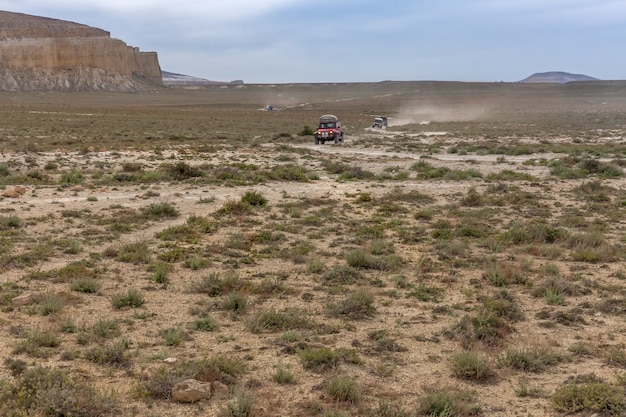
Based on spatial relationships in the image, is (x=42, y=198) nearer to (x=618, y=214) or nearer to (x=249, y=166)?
(x=249, y=166)

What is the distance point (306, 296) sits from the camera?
9672 millimetres

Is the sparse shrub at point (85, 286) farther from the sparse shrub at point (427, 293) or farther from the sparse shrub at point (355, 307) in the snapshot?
the sparse shrub at point (427, 293)

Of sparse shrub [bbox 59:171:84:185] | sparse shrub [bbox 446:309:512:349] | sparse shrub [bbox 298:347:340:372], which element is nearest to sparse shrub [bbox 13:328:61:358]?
sparse shrub [bbox 298:347:340:372]

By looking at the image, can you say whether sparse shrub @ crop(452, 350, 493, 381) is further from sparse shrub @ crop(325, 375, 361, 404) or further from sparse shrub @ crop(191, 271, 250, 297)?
sparse shrub @ crop(191, 271, 250, 297)

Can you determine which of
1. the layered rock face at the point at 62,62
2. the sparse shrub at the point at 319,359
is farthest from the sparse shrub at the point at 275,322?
the layered rock face at the point at 62,62

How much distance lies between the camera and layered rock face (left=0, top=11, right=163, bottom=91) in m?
147

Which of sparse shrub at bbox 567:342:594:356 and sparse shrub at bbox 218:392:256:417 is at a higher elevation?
sparse shrub at bbox 218:392:256:417

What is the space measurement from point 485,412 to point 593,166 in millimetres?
23011

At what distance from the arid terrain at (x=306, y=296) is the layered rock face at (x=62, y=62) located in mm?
138022

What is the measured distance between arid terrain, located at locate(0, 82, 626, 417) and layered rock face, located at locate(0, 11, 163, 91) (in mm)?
138022

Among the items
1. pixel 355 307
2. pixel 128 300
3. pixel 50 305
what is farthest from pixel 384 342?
pixel 50 305

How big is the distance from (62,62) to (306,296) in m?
161

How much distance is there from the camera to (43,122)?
52.2m

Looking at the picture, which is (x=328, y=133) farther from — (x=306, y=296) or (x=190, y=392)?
(x=190, y=392)
